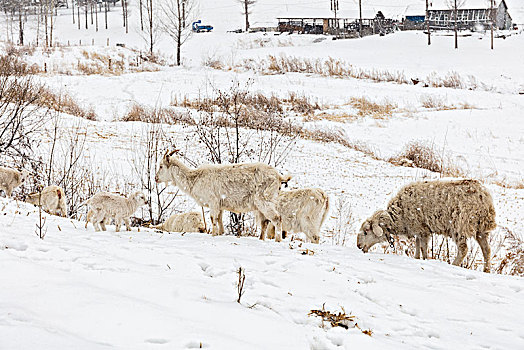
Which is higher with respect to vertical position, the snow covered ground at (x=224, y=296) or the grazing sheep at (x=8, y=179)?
the grazing sheep at (x=8, y=179)

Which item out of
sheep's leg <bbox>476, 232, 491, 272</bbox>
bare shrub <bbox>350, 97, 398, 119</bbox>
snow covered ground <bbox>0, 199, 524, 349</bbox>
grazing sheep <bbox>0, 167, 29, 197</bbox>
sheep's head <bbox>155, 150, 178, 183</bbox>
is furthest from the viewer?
bare shrub <bbox>350, 97, 398, 119</bbox>

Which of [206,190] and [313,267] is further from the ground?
[206,190]

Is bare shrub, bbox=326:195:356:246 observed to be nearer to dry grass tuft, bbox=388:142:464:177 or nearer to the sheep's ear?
the sheep's ear

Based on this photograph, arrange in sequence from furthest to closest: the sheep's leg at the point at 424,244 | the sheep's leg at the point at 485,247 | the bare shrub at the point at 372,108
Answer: the bare shrub at the point at 372,108, the sheep's leg at the point at 424,244, the sheep's leg at the point at 485,247

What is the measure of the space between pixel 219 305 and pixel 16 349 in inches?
74.5

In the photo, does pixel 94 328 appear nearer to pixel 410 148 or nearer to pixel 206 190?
pixel 206 190

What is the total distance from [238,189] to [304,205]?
5.10ft

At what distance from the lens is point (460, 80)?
41938 mm

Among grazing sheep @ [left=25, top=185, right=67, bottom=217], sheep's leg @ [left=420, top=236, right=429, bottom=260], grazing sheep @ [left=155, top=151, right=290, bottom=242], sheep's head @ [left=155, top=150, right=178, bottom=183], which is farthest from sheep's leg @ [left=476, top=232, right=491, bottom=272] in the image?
grazing sheep @ [left=25, top=185, right=67, bottom=217]

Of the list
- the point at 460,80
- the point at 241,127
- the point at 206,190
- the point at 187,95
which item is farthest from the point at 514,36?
the point at 206,190

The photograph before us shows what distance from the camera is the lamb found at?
7.96m

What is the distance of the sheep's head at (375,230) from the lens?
8.88 metres

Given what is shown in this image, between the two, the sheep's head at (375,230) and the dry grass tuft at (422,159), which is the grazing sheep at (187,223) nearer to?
the sheep's head at (375,230)

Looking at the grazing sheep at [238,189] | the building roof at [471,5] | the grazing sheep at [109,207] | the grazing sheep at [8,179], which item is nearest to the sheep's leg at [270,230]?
the grazing sheep at [238,189]
